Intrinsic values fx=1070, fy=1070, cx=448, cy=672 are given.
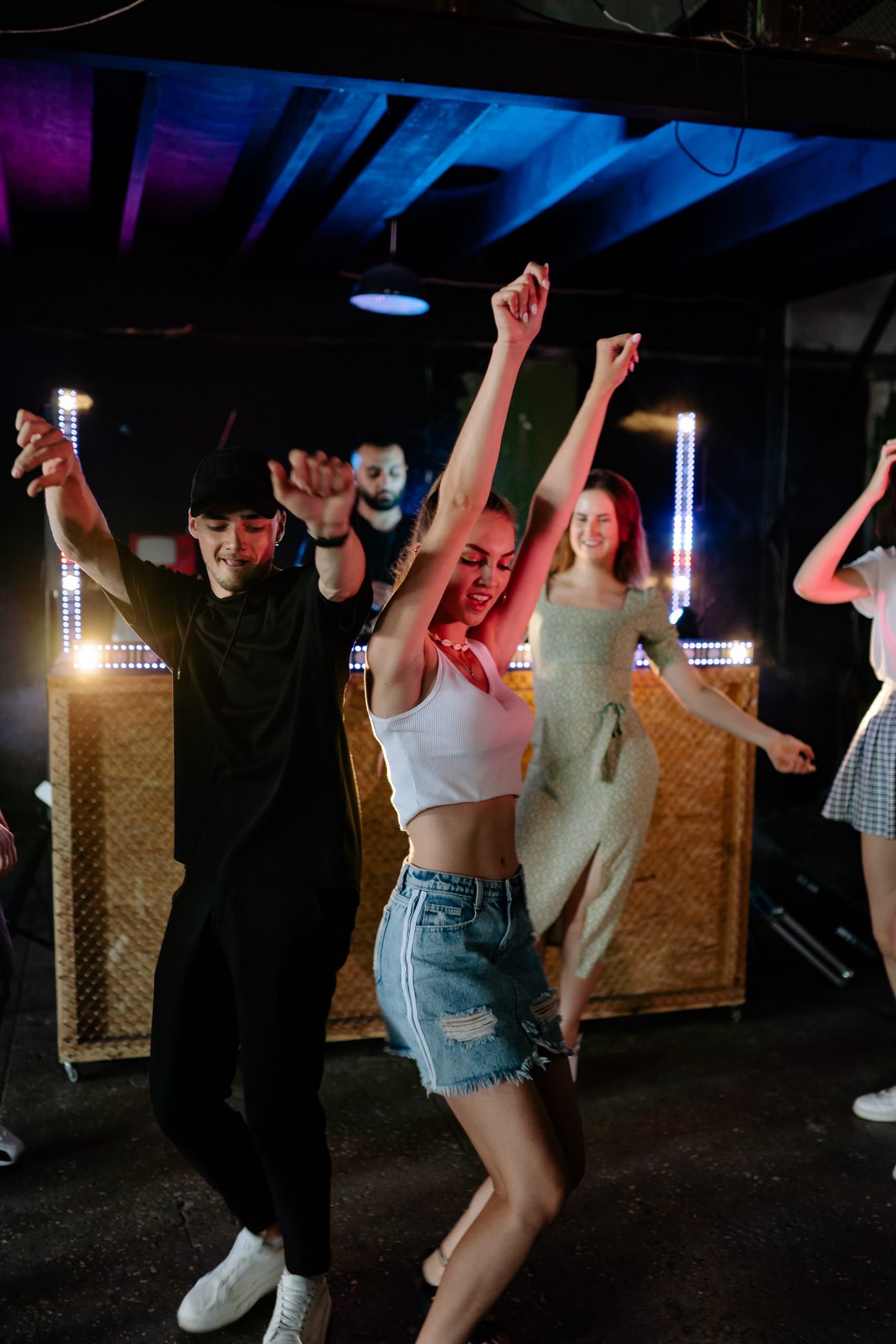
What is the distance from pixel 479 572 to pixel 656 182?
4486mm

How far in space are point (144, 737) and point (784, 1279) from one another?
2.42 meters

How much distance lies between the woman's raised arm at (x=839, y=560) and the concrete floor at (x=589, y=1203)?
5.44 ft

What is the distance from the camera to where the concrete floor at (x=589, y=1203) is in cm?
243

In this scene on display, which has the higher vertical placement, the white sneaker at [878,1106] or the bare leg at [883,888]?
the bare leg at [883,888]

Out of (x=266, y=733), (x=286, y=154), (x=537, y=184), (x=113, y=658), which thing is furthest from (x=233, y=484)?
(x=537, y=184)

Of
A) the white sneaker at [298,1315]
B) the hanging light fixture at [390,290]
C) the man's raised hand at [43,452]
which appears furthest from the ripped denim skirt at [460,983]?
the hanging light fixture at [390,290]

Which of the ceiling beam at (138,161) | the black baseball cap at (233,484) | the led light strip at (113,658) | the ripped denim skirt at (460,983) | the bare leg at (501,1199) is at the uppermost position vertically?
the ceiling beam at (138,161)

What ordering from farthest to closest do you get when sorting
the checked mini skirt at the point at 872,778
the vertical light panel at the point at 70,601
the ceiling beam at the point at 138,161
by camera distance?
1. the ceiling beam at the point at 138,161
2. the vertical light panel at the point at 70,601
3. the checked mini skirt at the point at 872,778

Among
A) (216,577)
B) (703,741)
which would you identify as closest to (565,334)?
(703,741)

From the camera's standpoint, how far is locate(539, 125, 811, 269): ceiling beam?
478 centimetres

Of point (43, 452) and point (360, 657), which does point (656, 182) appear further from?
point (43, 452)

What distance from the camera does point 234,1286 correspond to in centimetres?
237

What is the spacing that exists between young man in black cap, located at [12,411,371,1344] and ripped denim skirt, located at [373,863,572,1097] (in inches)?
8.7

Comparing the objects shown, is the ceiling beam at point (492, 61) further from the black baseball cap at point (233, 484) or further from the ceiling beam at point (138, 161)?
the ceiling beam at point (138, 161)
